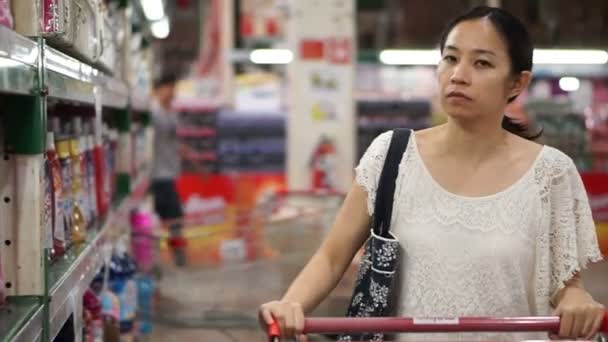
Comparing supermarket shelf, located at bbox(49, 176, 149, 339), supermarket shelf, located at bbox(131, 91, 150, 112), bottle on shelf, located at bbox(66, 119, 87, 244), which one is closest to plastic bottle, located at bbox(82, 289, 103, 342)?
supermarket shelf, located at bbox(49, 176, 149, 339)

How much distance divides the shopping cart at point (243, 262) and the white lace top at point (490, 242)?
3229 millimetres

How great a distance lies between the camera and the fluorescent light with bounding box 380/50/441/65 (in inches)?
572

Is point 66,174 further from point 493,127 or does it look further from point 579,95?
point 579,95

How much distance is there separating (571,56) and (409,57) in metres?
2.29

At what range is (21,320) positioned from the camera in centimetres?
228

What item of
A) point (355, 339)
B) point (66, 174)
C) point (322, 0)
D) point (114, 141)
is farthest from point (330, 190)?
point (355, 339)

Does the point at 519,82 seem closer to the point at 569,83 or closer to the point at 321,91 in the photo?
the point at 321,91

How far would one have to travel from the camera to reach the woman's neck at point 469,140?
2715 millimetres

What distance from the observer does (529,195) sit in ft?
8.75

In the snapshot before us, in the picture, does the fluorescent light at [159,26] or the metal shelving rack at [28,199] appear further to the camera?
the fluorescent light at [159,26]

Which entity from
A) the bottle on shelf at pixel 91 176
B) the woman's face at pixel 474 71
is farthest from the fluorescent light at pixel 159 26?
the woman's face at pixel 474 71

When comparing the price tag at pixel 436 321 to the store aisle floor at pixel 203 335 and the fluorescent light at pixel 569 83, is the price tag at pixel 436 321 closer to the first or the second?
the store aisle floor at pixel 203 335

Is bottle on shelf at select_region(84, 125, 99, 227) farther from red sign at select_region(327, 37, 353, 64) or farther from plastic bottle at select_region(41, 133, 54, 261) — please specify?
red sign at select_region(327, 37, 353, 64)

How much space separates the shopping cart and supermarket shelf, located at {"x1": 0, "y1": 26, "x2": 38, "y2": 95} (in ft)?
12.2
